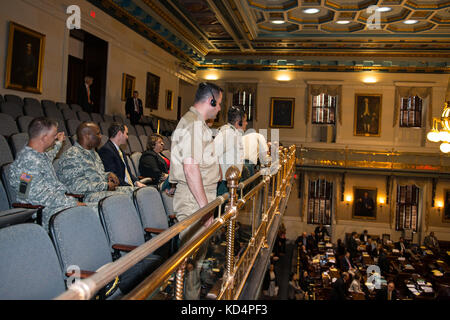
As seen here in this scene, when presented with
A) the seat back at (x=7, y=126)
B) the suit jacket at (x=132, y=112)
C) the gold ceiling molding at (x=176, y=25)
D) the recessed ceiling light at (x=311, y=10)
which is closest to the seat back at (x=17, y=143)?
the seat back at (x=7, y=126)

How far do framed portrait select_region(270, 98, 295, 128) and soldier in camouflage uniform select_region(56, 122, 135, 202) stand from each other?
14.8 meters

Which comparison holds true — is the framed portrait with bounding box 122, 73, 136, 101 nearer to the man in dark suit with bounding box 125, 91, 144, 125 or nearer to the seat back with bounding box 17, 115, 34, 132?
the man in dark suit with bounding box 125, 91, 144, 125

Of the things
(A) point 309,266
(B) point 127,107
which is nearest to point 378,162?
(A) point 309,266

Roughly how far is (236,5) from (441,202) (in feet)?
44.1

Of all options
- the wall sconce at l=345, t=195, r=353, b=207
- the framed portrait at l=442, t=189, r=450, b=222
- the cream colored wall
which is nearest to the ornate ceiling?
the cream colored wall

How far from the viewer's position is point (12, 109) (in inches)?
236

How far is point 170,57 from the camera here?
15078mm

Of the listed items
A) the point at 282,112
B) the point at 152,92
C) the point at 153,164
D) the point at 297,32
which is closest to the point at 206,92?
the point at 153,164

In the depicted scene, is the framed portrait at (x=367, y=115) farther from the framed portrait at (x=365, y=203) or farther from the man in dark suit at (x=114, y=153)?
the man in dark suit at (x=114, y=153)

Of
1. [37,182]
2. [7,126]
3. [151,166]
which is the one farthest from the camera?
[151,166]

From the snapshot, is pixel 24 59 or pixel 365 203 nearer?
pixel 24 59

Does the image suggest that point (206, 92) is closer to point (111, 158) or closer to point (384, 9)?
point (111, 158)

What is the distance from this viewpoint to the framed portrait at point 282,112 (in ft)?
59.3

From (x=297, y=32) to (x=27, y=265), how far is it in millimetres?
14783
